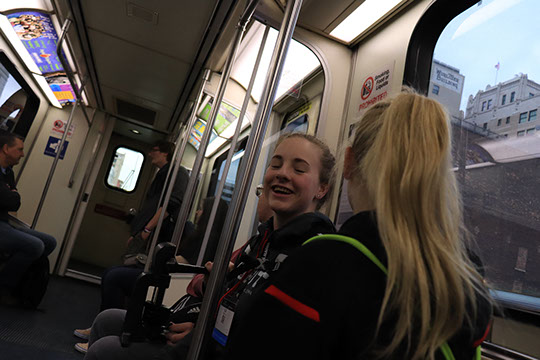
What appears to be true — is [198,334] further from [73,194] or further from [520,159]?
[73,194]

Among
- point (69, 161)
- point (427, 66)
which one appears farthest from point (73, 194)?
point (427, 66)

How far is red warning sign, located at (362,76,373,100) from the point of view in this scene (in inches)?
79.6

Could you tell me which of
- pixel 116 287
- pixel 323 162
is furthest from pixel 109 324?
pixel 116 287

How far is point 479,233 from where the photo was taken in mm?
1367

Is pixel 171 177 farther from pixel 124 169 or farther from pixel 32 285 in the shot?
pixel 124 169

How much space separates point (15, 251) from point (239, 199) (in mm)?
3266

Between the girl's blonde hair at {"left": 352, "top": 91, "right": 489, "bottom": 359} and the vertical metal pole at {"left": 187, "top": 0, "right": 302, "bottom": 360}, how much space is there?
365 millimetres

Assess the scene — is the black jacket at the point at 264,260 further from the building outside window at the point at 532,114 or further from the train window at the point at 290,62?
the train window at the point at 290,62

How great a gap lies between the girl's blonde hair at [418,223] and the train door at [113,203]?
22.8ft

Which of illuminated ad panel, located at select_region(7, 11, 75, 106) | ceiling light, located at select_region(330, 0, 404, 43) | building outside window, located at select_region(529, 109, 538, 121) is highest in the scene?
illuminated ad panel, located at select_region(7, 11, 75, 106)

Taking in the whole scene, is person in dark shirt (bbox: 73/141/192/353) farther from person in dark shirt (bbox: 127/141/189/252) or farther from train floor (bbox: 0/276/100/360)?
train floor (bbox: 0/276/100/360)

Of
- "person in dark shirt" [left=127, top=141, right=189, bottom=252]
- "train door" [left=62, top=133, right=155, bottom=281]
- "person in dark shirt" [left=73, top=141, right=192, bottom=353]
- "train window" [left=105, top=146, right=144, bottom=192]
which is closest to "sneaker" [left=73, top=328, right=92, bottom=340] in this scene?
"person in dark shirt" [left=73, top=141, right=192, bottom=353]

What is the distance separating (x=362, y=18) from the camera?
2.02 meters

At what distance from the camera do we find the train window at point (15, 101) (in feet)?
13.8
